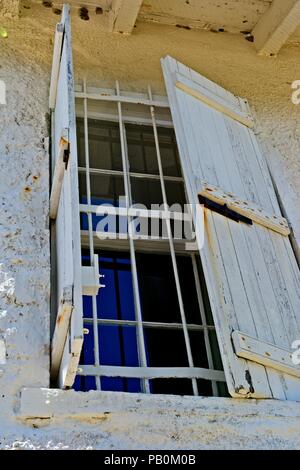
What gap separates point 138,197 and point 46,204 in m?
0.77

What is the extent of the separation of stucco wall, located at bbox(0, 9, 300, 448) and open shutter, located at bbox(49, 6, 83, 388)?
12 cm

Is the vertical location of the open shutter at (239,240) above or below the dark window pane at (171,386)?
above

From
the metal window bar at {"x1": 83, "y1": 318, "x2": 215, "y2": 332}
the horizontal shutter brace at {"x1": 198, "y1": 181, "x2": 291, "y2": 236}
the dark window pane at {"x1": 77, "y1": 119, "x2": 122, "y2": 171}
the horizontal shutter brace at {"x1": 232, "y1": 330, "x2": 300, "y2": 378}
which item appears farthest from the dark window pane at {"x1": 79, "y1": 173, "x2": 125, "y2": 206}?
the horizontal shutter brace at {"x1": 232, "y1": 330, "x2": 300, "y2": 378}

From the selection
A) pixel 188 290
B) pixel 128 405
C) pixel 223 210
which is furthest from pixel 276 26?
pixel 128 405

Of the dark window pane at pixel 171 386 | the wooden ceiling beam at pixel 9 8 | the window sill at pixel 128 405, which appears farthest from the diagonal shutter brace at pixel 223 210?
the wooden ceiling beam at pixel 9 8

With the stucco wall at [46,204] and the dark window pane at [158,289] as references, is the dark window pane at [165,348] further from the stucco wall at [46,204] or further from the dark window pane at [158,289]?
the stucco wall at [46,204]

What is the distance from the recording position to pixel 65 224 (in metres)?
3.33

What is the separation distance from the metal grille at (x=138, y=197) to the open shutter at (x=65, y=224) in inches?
7.5

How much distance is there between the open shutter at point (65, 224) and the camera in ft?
9.55

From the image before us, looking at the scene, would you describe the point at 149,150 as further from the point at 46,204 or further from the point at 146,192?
the point at 46,204

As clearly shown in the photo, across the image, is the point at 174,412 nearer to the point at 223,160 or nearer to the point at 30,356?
the point at 30,356

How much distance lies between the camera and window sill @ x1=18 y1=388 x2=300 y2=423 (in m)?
3.10

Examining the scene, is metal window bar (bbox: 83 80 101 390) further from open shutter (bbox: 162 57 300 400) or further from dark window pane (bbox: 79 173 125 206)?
open shutter (bbox: 162 57 300 400)

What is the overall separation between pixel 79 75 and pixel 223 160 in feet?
4.31
